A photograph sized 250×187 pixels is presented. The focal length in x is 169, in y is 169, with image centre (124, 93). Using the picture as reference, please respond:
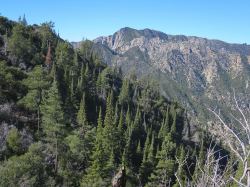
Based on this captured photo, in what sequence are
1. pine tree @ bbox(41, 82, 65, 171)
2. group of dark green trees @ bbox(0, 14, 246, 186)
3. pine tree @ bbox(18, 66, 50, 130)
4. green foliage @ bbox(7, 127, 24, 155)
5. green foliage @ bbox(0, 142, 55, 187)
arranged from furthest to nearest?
1. pine tree @ bbox(18, 66, 50, 130)
2. pine tree @ bbox(41, 82, 65, 171)
3. green foliage @ bbox(7, 127, 24, 155)
4. group of dark green trees @ bbox(0, 14, 246, 186)
5. green foliage @ bbox(0, 142, 55, 187)

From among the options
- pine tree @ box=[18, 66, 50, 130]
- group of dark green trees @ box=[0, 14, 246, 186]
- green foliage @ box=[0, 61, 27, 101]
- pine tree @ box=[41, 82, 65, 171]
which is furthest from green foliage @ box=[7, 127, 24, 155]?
green foliage @ box=[0, 61, 27, 101]

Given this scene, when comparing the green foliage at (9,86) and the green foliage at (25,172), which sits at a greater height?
the green foliage at (9,86)

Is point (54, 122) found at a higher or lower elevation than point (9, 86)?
lower

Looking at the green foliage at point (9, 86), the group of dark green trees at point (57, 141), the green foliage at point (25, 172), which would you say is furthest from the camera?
the green foliage at point (9, 86)

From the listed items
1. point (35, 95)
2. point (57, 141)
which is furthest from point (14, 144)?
point (35, 95)

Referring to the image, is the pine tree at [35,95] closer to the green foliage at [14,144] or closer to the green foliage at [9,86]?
the green foliage at [9,86]

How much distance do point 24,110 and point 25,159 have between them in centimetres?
1656

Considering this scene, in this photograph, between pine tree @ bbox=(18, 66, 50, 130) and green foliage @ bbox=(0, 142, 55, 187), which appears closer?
green foliage @ bbox=(0, 142, 55, 187)

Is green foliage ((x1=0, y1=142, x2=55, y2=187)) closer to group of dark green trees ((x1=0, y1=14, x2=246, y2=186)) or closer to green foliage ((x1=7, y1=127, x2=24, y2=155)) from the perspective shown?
group of dark green trees ((x1=0, y1=14, x2=246, y2=186))

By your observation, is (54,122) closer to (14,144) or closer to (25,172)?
(14,144)

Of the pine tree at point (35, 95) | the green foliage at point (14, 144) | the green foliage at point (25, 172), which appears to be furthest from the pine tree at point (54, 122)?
the pine tree at point (35, 95)

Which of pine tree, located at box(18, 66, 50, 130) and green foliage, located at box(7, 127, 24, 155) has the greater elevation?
pine tree, located at box(18, 66, 50, 130)

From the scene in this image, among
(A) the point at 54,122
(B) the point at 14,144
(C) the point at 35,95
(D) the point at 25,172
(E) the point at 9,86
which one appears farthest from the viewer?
(E) the point at 9,86

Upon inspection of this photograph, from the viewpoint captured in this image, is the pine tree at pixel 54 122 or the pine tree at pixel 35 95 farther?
the pine tree at pixel 35 95
